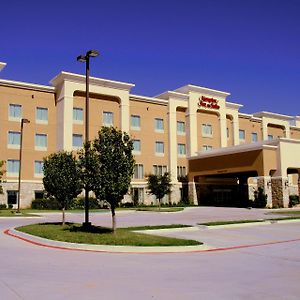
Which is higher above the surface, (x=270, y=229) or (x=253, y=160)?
(x=253, y=160)

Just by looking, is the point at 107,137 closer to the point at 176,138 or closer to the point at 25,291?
the point at 25,291

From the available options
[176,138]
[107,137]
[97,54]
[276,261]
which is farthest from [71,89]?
[276,261]

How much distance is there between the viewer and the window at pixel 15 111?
46894mm

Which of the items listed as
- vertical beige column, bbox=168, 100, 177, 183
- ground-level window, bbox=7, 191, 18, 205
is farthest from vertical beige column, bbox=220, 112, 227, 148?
ground-level window, bbox=7, 191, 18, 205

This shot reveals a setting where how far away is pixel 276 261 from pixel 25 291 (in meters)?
7.58

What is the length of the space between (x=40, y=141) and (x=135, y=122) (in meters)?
12.4

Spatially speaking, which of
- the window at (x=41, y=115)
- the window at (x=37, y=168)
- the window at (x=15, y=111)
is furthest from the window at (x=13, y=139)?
the window at (x=41, y=115)

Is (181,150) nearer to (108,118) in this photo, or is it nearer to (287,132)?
(108,118)

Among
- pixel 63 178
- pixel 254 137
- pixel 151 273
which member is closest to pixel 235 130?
pixel 254 137

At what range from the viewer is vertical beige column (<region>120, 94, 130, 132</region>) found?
52.7m

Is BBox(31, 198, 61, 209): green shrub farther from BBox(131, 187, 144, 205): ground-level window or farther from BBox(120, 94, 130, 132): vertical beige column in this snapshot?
BBox(120, 94, 130, 132): vertical beige column

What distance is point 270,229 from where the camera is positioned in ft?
73.9

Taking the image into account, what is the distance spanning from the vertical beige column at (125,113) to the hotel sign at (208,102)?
459 inches

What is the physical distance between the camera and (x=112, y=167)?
55.6ft
